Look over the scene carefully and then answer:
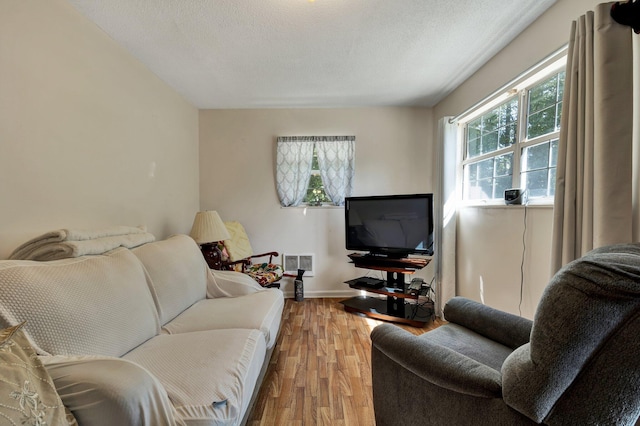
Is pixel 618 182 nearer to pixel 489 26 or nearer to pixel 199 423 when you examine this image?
pixel 489 26

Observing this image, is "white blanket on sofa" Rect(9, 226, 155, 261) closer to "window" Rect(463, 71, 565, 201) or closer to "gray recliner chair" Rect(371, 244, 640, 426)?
"gray recliner chair" Rect(371, 244, 640, 426)

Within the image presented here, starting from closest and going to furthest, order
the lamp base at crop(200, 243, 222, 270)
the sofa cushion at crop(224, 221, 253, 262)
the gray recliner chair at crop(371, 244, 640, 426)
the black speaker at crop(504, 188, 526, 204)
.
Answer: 1. the gray recliner chair at crop(371, 244, 640, 426)
2. the black speaker at crop(504, 188, 526, 204)
3. the lamp base at crop(200, 243, 222, 270)
4. the sofa cushion at crop(224, 221, 253, 262)

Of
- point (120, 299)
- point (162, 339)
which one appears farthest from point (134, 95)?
point (162, 339)

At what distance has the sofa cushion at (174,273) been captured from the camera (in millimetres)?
1644

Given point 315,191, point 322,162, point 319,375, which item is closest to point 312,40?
point 322,162

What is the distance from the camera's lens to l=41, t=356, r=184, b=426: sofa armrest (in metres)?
0.77

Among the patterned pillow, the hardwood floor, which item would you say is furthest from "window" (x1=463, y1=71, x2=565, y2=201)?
the patterned pillow

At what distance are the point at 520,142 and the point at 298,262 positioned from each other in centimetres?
262

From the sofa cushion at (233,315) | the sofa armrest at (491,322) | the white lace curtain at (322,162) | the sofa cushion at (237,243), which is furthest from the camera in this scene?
the white lace curtain at (322,162)

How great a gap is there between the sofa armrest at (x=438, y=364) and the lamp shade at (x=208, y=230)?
6.54 feet

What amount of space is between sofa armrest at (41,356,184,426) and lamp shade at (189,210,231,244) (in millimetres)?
1770

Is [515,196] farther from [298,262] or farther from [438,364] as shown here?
[298,262]

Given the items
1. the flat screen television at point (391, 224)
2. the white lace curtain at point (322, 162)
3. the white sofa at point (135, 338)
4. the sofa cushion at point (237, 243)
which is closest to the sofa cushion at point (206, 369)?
the white sofa at point (135, 338)

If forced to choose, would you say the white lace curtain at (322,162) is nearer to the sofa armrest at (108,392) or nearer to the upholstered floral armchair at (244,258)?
the upholstered floral armchair at (244,258)
